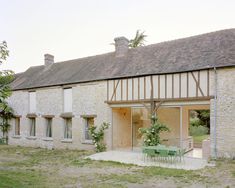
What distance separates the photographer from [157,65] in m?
15.2

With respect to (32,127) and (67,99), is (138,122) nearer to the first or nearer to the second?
(67,99)

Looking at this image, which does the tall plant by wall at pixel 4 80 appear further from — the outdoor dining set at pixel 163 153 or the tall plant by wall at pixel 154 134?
the tall plant by wall at pixel 154 134

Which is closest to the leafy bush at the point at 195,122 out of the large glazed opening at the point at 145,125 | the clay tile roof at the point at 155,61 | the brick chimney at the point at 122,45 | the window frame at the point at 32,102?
the large glazed opening at the point at 145,125

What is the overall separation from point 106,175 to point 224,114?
627 centimetres

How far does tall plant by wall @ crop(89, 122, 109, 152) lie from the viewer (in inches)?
630

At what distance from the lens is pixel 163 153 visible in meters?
12.0

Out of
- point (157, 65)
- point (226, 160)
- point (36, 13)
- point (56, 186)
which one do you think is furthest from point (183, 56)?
point (56, 186)

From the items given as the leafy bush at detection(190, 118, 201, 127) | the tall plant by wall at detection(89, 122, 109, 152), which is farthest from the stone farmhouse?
the leafy bush at detection(190, 118, 201, 127)

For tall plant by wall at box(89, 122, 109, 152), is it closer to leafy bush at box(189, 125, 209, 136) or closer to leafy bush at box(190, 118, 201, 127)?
leafy bush at box(189, 125, 209, 136)

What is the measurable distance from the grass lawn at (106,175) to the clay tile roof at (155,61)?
16.5 feet

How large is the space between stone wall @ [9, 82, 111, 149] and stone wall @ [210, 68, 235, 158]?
620 cm

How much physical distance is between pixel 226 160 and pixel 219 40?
6.46 metres

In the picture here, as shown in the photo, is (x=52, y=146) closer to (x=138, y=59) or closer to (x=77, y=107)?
(x=77, y=107)

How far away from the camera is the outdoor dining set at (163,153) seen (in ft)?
38.7
